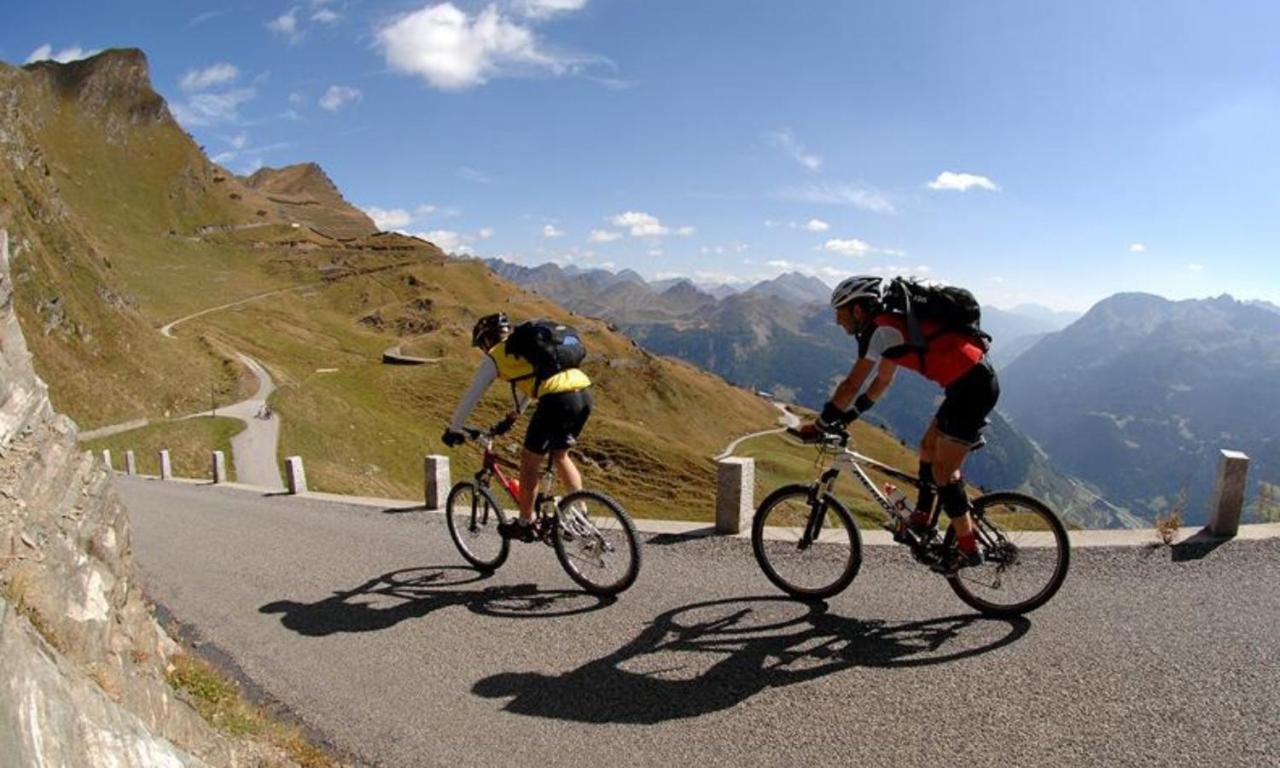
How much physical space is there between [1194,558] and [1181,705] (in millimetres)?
3287

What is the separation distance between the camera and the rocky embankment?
3.59 meters

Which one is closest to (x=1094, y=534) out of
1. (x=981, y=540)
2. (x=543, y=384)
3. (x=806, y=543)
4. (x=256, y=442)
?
(x=981, y=540)

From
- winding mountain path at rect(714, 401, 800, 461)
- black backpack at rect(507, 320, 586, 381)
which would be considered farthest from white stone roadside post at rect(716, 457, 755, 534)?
winding mountain path at rect(714, 401, 800, 461)

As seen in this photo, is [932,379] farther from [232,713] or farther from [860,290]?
[232,713]

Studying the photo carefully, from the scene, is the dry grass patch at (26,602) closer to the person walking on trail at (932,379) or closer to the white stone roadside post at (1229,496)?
the person walking on trail at (932,379)

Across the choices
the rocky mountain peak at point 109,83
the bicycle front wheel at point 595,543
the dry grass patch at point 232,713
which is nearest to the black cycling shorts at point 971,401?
the bicycle front wheel at point 595,543

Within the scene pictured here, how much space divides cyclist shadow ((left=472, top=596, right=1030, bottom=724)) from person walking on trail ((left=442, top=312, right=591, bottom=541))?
213 cm

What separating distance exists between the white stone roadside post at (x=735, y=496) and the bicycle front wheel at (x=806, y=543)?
1226 mm

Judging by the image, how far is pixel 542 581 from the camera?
346 inches

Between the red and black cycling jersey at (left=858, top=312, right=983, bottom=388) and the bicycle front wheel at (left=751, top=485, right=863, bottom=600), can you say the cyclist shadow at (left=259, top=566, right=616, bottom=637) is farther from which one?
the red and black cycling jersey at (left=858, top=312, right=983, bottom=388)

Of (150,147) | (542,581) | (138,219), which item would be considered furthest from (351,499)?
(150,147)

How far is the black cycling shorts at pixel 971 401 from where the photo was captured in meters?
6.35

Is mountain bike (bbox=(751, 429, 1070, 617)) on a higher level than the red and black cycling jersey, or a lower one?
lower

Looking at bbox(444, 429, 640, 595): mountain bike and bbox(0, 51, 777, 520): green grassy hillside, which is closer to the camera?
bbox(444, 429, 640, 595): mountain bike
